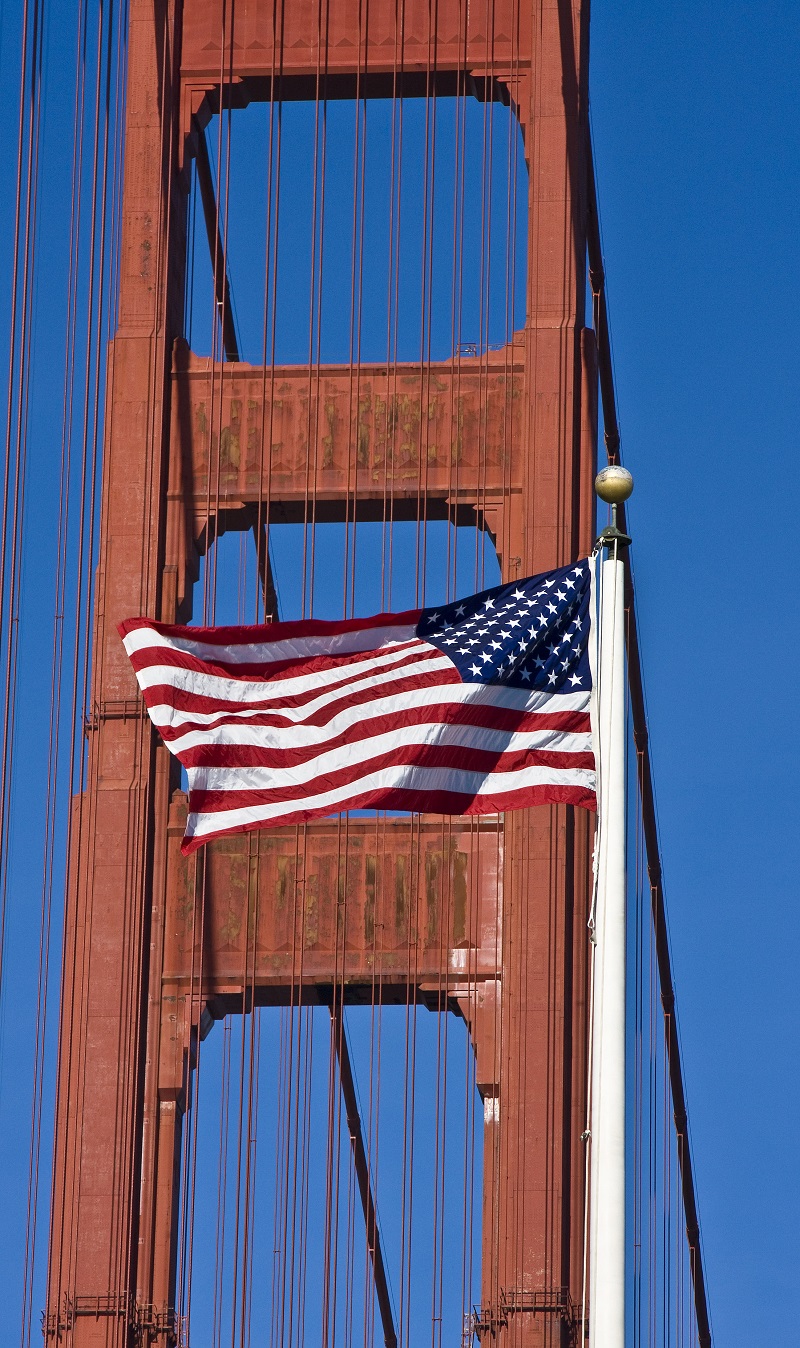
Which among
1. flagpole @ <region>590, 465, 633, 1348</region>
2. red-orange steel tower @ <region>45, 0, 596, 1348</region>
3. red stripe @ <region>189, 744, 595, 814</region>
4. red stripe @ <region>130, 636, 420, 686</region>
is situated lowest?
flagpole @ <region>590, 465, 633, 1348</region>

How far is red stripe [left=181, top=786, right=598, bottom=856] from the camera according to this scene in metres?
14.8

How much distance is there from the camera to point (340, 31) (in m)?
26.0

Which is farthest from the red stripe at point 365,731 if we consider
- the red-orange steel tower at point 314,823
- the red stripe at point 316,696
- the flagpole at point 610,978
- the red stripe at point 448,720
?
the red-orange steel tower at point 314,823

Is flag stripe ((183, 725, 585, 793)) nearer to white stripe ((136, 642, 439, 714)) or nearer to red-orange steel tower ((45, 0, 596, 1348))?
white stripe ((136, 642, 439, 714))

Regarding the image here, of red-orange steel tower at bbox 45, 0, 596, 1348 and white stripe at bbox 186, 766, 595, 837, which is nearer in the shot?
white stripe at bbox 186, 766, 595, 837

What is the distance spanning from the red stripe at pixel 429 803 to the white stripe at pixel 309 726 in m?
0.34

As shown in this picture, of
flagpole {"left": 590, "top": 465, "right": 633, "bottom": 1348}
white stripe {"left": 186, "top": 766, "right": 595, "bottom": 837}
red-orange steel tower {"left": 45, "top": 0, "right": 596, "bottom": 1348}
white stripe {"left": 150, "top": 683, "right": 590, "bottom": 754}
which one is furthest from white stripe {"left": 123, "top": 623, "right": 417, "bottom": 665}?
red-orange steel tower {"left": 45, "top": 0, "right": 596, "bottom": 1348}

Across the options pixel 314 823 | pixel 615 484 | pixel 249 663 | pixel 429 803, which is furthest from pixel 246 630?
pixel 314 823

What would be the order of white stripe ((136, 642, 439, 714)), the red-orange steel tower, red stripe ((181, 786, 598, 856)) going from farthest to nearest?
the red-orange steel tower → white stripe ((136, 642, 439, 714)) → red stripe ((181, 786, 598, 856))

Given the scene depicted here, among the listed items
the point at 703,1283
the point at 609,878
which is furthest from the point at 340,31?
the point at 703,1283

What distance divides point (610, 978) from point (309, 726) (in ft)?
11.1

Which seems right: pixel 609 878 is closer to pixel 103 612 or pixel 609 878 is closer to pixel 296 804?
pixel 296 804

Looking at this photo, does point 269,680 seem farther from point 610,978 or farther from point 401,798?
point 610,978

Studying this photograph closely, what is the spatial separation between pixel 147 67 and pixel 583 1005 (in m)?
8.06
